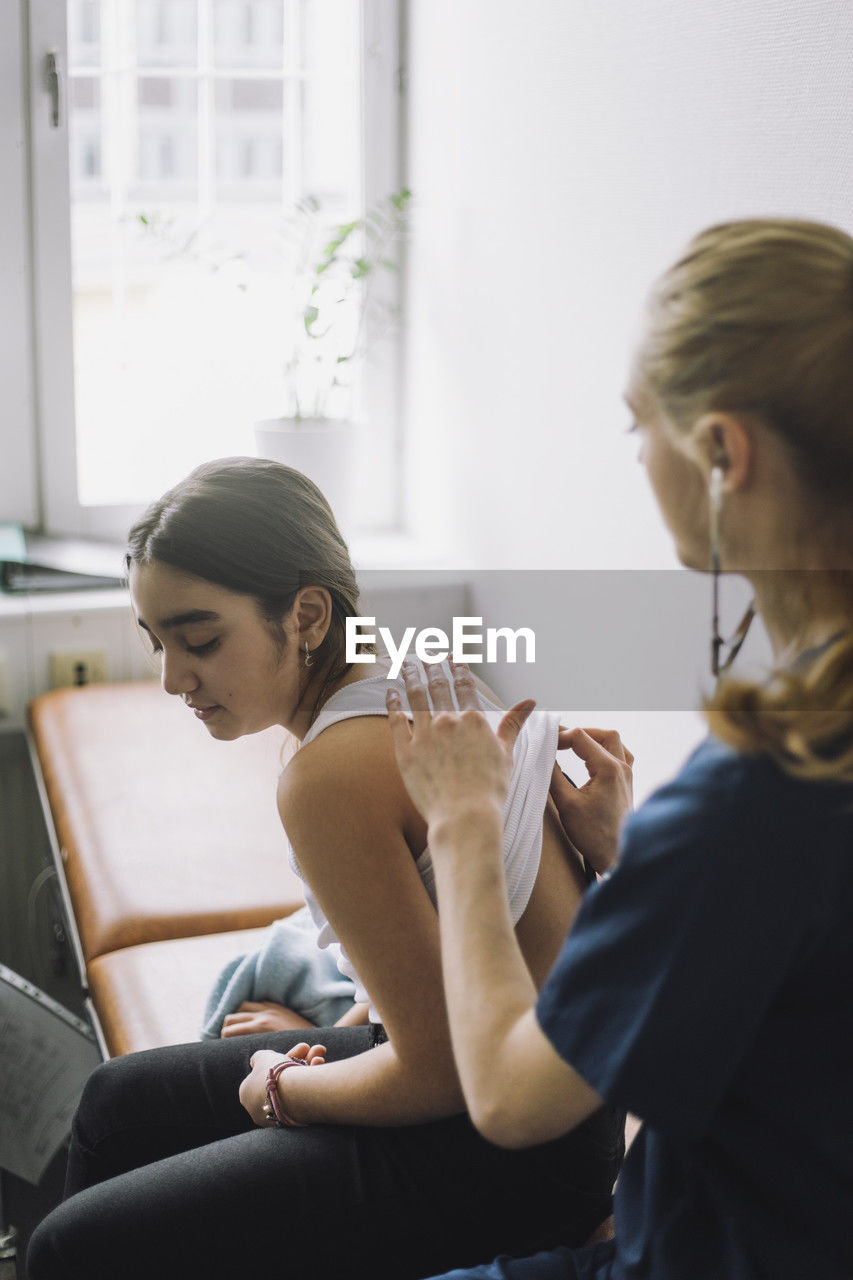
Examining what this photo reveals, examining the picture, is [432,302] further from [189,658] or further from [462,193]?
[189,658]

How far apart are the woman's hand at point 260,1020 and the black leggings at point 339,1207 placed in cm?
27

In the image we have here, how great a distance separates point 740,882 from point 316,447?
1.94 meters

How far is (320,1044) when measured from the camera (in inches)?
48.9

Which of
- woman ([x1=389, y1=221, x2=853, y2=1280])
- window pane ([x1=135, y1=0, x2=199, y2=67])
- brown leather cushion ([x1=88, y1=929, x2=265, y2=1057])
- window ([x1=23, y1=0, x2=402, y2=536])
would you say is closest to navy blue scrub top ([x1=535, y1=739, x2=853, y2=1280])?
woman ([x1=389, y1=221, x2=853, y2=1280])

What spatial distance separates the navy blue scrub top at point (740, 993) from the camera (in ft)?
2.13

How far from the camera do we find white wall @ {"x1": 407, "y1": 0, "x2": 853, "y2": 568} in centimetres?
136

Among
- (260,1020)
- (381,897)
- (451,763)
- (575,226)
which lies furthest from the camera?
(575,226)

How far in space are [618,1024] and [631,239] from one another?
127 cm

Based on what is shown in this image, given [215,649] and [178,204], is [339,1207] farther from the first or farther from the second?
[178,204]

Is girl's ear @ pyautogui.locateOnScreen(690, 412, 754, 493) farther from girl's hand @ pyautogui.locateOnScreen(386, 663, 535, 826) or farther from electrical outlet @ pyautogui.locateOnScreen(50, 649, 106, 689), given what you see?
electrical outlet @ pyautogui.locateOnScreen(50, 649, 106, 689)

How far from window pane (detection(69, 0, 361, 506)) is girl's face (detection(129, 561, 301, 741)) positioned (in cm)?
150

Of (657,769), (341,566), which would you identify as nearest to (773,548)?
(341,566)

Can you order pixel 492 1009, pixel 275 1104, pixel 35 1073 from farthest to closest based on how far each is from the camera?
pixel 35 1073 < pixel 275 1104 < pixel 492 1009
